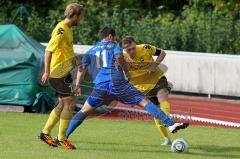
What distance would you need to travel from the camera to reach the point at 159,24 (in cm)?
2802

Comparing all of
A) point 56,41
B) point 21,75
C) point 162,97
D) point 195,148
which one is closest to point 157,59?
point 162,97

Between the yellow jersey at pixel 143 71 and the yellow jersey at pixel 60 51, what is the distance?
3.41 feet

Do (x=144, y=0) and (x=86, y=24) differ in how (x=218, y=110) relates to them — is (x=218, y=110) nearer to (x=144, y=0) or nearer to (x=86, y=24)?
(x=86, y=24)

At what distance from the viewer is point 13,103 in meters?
16.5

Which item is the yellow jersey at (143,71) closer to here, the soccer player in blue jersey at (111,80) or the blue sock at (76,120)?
the soccer player in blue jersey at (111,80)

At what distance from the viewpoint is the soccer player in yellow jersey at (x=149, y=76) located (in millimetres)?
12016

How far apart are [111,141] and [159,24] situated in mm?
16039

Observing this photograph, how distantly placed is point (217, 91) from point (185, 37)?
17.6 ft

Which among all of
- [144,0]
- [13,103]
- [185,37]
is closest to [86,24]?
[185,37]

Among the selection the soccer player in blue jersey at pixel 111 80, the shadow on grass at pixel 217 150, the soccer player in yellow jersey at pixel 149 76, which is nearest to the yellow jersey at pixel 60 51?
the soccer player in blue jersey at pixel 111 80

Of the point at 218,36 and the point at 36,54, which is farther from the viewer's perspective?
the point at 218,36

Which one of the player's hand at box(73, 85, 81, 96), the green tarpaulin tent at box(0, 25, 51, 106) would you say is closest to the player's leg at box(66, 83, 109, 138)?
the player's hand at box(73, 85, 81, 96)

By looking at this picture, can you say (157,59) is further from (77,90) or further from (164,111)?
(77,90)

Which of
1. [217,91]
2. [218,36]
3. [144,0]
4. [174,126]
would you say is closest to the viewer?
[174,126]
